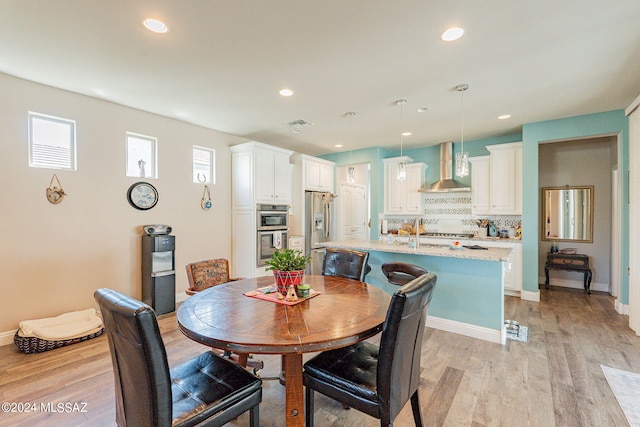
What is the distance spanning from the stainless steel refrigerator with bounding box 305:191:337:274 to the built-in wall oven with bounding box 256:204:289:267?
1.61ft

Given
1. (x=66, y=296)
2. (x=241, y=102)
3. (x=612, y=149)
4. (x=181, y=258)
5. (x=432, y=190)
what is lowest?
(x=66, y=296)

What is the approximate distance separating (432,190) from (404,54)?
3.53 meters

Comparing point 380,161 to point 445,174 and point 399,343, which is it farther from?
point 399,343

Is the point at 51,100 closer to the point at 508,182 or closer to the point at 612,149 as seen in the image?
the point at 508,182

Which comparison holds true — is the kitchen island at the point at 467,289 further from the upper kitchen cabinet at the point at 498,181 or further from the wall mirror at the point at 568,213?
the wall mirror at the point at 568,213

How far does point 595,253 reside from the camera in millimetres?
4902

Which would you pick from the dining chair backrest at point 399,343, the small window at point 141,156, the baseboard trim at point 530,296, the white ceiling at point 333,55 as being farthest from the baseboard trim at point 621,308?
the small window at point 141,156

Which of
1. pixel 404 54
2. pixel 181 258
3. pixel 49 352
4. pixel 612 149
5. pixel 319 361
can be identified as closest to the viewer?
pixel 319 361

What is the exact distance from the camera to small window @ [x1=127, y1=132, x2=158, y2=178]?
3.78m

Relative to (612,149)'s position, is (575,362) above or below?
below

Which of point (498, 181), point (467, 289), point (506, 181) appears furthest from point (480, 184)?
point (467, 289)

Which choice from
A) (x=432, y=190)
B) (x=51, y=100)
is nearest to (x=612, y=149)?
(x=432, y=190)

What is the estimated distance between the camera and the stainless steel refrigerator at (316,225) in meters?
5.45

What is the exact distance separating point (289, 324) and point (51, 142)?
11.5 ft
